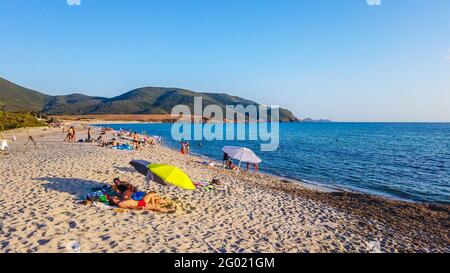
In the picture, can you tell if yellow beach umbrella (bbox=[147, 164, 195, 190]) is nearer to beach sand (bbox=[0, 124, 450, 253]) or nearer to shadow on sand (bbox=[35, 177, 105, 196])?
beach sand (bbox=[0, 124, 450, 253])

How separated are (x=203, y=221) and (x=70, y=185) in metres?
6.17

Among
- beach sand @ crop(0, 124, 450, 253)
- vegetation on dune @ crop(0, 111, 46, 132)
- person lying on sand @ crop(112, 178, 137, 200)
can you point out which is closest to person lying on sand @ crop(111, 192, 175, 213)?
person lying on sand @ crop(112, 178, 137, 200)

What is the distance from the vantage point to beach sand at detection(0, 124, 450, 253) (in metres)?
8.09

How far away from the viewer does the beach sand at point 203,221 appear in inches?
318

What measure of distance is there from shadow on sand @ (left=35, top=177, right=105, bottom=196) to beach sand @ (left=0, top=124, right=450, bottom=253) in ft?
0.12

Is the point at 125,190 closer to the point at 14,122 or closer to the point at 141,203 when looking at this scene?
the point at 141,203

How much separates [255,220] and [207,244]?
2.98 m

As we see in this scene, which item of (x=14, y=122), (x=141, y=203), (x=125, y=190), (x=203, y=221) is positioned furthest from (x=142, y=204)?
(x=14, y=122)

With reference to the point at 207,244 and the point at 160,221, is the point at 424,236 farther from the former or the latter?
the point at 160,221

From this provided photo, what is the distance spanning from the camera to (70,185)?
12.9 metres

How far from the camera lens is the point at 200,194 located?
546 inches

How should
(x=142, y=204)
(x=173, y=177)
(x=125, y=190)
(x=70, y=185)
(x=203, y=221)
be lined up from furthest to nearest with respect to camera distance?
(x=70, y=185) < (x=125, y=190) < (x=173, y=177) < (x=142, y=204) < (x=203, y=221)

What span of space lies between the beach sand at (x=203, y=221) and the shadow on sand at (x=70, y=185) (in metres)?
0.04
